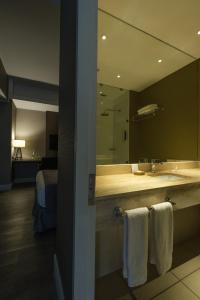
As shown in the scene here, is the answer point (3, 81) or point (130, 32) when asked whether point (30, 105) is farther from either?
point (130, 32)

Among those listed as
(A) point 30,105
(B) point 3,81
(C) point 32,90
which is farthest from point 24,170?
(B) point 3,81

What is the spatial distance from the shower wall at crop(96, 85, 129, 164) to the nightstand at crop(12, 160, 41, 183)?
3881mm

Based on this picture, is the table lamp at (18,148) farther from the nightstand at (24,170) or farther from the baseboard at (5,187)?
the baseboard at (5,187)

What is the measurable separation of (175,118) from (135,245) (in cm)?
184

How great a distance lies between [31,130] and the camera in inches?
217

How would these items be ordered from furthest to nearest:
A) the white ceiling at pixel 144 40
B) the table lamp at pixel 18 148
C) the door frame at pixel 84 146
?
the table lamp at pixel 18 148 < the white ceiling at pixel 144 40 < the door frame at pixel 84 146

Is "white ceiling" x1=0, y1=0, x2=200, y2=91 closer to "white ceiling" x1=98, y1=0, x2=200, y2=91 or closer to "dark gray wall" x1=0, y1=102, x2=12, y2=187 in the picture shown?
"white ceiling" x1=98, y1=0, x2=200, y2=91

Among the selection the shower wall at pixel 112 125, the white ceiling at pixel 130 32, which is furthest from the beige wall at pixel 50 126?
the shower wall at pixel 112 125

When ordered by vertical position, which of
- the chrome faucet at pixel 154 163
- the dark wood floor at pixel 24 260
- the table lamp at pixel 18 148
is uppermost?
the table lamp at pixel 18 148

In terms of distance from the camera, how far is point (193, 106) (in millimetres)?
2324

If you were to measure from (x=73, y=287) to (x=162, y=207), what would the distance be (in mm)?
728

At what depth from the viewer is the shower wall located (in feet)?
5.70

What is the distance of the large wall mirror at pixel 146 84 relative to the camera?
1.67 metres

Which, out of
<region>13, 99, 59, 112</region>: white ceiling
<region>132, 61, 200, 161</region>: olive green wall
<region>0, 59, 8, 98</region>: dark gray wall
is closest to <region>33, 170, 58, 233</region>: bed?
<region>132, 61, 200, 161</region>: olive green wall
